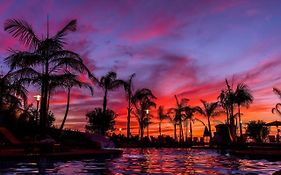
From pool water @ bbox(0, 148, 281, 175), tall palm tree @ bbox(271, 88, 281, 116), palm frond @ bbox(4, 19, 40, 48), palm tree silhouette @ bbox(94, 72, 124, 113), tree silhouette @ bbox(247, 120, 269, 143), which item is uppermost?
palm tree silhouette @ bbox(94, 72, 124, 113)

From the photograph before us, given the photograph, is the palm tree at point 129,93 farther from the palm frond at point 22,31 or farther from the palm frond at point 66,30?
the palm frond at point 22,31

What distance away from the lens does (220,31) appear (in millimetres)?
24000

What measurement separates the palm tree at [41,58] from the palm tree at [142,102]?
1102 inches

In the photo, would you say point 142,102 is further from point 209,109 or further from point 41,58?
point 41,58

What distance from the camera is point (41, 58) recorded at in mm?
19047

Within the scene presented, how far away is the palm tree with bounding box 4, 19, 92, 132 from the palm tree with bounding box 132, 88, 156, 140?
2798 cm

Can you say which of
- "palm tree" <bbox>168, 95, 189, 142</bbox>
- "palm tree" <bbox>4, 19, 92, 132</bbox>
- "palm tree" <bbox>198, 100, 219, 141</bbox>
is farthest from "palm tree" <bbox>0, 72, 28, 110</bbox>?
"palm tree" <bbox>168, 95, 189, 142</bbox>

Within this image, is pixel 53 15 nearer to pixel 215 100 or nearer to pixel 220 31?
pixel 220 31

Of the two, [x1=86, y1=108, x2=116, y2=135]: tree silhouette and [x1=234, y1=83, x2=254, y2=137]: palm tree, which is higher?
[x1=234, y1=83, x2=254, y2=137]: palm tree

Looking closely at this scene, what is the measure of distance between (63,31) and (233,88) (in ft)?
83.2

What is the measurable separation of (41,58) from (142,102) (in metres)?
30.5

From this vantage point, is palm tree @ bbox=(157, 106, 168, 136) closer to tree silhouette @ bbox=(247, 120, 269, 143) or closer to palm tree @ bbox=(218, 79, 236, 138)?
tree silhouette @ bbox=(247, 120, 269, 143)

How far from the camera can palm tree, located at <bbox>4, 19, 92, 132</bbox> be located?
19.1 meters

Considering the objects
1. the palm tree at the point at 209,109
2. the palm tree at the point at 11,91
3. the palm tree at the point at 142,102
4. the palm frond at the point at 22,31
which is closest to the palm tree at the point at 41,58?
the palm frond at the point at 22,31
